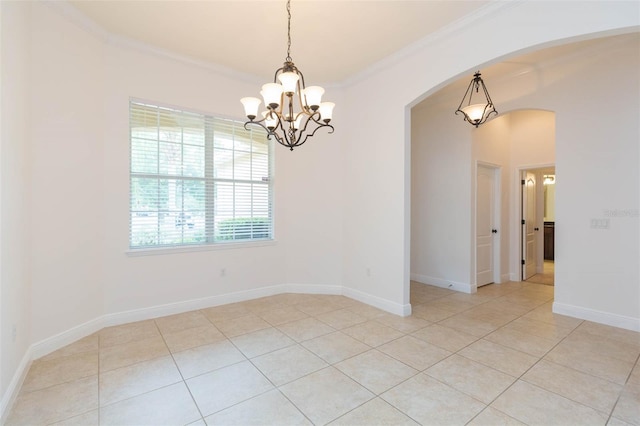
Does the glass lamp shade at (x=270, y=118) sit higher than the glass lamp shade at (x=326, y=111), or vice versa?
the glass lamp shade at (x=326, y=111)

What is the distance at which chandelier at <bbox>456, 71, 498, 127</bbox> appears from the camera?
12.5 feet

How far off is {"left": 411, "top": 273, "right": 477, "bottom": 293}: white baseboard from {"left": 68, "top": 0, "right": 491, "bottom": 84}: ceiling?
3.66 meters

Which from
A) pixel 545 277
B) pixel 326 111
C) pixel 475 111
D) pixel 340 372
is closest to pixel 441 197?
pixel 475 111

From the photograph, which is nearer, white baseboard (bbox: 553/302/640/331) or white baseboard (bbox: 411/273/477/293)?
white baseboard (bbox: 553/302/640/331)

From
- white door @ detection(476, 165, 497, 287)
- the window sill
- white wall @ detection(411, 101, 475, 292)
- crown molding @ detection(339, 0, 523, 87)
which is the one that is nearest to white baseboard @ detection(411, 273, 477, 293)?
white wall @ detection(411, 101, 475, 292)

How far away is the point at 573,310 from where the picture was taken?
3.65 meters

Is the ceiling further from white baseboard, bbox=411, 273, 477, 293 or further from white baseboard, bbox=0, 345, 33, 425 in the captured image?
white baseboard, bbox=411, 273, 477, 293

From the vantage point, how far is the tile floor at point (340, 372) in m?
1.91

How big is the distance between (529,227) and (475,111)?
126 inches

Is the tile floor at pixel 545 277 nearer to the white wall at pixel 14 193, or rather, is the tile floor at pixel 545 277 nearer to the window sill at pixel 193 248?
the window sill at pixel 193 248

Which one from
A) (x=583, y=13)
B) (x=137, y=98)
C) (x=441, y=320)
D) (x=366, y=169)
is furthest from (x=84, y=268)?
(x=583, y=13)

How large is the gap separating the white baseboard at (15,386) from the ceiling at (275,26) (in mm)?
3207

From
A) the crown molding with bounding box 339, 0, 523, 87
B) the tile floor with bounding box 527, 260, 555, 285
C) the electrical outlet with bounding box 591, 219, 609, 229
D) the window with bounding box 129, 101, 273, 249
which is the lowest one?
the tile floor with bounding box 527, 260, 555, 285

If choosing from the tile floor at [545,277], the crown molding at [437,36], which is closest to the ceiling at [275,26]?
the crown molding at [437,36]
